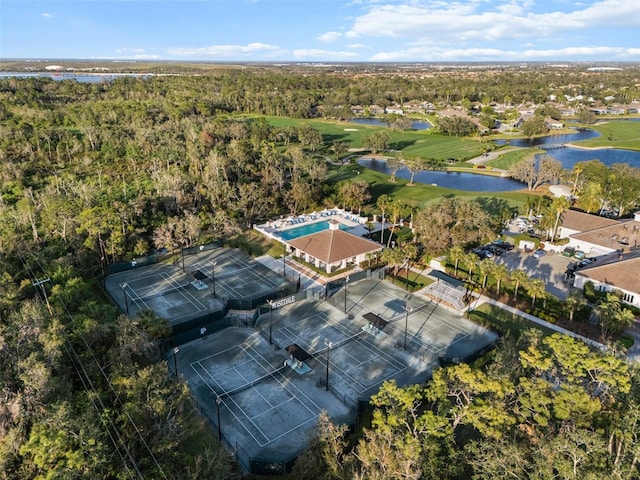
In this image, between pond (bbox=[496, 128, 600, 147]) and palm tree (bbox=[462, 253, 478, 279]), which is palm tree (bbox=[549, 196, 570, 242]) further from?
pond (bbox=[496, 128, 600, 147])

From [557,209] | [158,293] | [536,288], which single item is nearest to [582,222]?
[557,209]

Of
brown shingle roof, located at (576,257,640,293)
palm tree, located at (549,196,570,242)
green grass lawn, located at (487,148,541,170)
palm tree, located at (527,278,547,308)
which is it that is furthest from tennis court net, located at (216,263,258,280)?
green grass lawn, located at (487,148,541,170)

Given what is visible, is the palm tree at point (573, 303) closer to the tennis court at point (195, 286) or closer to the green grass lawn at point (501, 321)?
the green grass lawn at point (501, 321)

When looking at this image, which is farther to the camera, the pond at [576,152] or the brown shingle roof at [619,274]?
the pond at [576,152]

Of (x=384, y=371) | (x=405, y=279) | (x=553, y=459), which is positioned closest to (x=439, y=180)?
(x=405, y=279)

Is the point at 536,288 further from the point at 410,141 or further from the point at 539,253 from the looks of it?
the point at 410,141

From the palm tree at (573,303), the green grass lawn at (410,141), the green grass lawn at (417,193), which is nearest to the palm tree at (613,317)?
the palm tree at (573,303)

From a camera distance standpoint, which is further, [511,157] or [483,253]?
[511,157]
